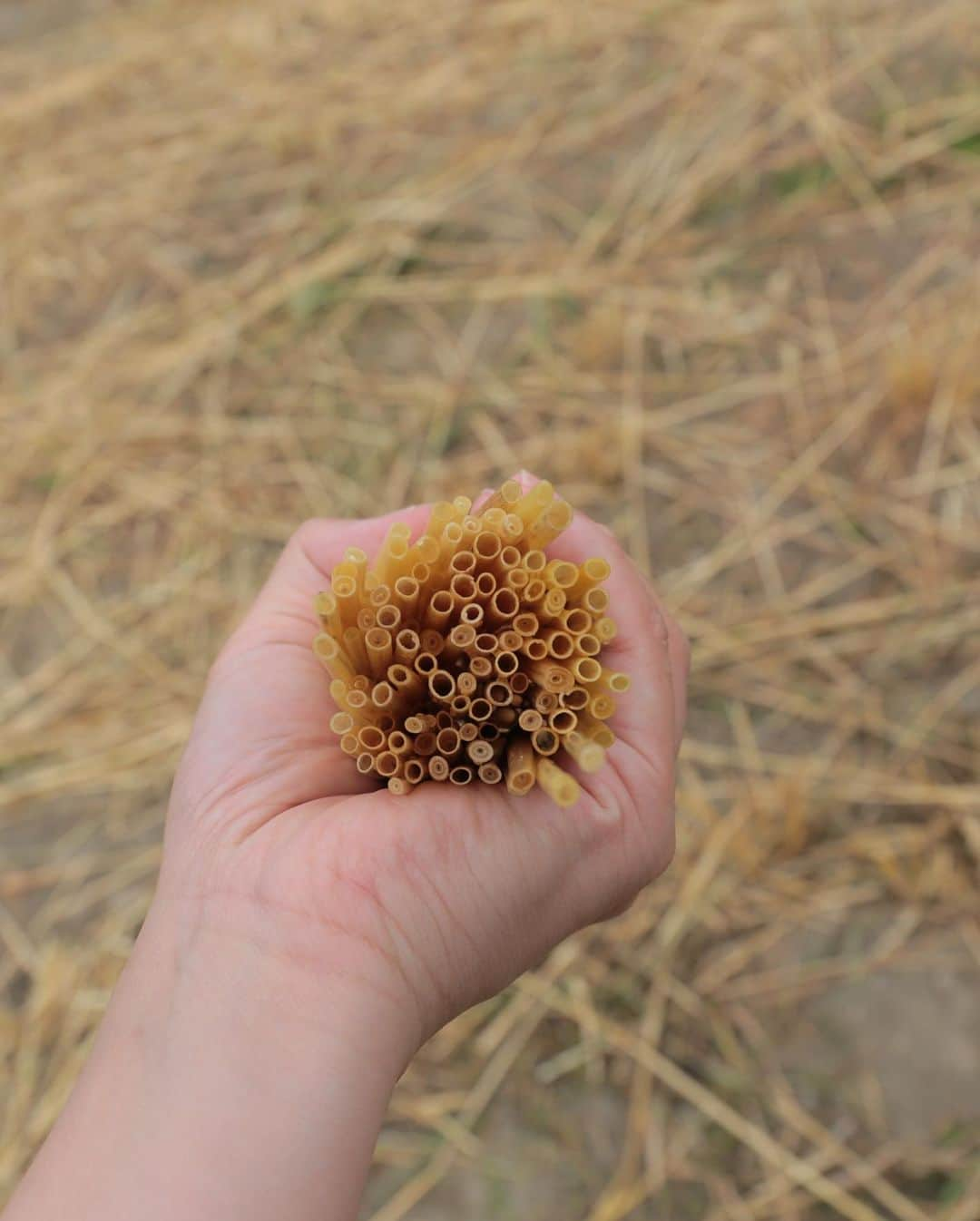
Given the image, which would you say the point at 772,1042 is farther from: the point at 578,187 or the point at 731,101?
the point at 731,101

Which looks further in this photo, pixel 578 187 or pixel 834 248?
pixel 578 187

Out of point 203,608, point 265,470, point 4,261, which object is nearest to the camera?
point 203,608

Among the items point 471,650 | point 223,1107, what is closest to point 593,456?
point 471,650

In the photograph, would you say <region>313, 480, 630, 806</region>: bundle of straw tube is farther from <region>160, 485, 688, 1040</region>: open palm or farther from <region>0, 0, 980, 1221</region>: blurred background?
<region>0, 0, 980, 1221</region>: blurred background

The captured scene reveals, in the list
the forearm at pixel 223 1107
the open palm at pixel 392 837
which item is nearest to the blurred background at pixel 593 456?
the open palm at pixel 392 837

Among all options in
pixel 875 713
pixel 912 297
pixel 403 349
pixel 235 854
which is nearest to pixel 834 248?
pixel 912 297

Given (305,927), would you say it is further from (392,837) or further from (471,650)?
(471,650)
